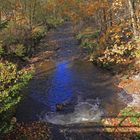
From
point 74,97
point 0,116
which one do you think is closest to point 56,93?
point 74,97

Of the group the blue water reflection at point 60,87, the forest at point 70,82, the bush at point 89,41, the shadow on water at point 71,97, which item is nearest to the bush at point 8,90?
the forest at point 70,82

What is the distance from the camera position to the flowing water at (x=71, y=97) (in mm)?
18750

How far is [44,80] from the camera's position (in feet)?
88.8

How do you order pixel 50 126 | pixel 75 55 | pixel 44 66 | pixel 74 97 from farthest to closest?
pixel 75 55 → pixel 44 66 → pixel 74 97 → pixel 50 126

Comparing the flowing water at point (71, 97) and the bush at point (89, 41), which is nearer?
the flowing water at point (71, 97)

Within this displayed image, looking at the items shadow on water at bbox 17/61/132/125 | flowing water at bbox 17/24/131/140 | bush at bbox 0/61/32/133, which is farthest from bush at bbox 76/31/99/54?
bush at bbox 0/61/32/133

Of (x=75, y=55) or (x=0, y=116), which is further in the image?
(x=75, y=55)

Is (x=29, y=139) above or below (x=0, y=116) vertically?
below

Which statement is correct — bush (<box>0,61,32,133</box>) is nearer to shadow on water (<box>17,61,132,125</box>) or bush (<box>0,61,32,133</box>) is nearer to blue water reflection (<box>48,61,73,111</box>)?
shadow on water (<box>17,61,132,125</box>)

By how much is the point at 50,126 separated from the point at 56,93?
5.49 m

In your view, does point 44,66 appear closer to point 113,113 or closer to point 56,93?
point 56,93

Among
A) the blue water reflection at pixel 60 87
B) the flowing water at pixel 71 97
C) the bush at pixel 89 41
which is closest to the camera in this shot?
the flowing water at pixel 71 97

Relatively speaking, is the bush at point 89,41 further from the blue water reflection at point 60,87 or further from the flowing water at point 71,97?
the blue water reflection at point 60,87

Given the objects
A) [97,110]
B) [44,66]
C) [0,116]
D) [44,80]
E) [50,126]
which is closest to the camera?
[0,116]
